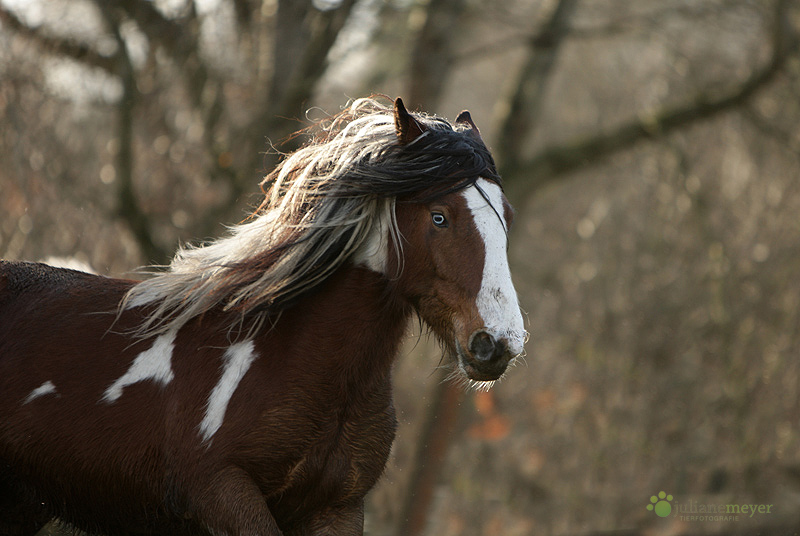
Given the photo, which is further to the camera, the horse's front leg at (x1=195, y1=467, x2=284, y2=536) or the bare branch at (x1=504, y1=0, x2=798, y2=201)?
the bare branch at (x1=504, y1=0, x2=798, y2=201)

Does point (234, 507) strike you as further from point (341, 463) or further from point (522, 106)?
point (522, 106)

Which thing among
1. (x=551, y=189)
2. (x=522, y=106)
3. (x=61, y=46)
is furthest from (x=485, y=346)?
(x=551, y=189)

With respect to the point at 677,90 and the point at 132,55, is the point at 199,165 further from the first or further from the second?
the point at 677,90

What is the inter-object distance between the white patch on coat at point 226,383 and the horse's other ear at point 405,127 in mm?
1109

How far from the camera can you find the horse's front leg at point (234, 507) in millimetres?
3490

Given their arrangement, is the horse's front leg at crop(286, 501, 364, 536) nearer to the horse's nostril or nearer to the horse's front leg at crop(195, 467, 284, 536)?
the horse's front leg at crop(195, 467, 284, 536)

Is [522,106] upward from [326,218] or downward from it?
downward

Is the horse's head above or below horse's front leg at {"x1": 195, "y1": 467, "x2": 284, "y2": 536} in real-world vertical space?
above

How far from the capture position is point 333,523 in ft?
12.6

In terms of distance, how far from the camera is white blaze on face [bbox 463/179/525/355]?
3.39 meters

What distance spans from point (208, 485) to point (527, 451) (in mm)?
13298

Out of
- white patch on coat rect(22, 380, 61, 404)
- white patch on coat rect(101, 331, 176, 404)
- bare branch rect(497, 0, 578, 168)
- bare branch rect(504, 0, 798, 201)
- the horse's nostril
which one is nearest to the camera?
the horse's nostril

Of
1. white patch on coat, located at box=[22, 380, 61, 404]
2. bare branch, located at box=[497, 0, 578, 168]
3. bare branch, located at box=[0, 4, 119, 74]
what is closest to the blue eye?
white patch on coat, located at box=[22, 380, 61, 404]

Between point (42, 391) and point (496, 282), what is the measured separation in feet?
6.92
